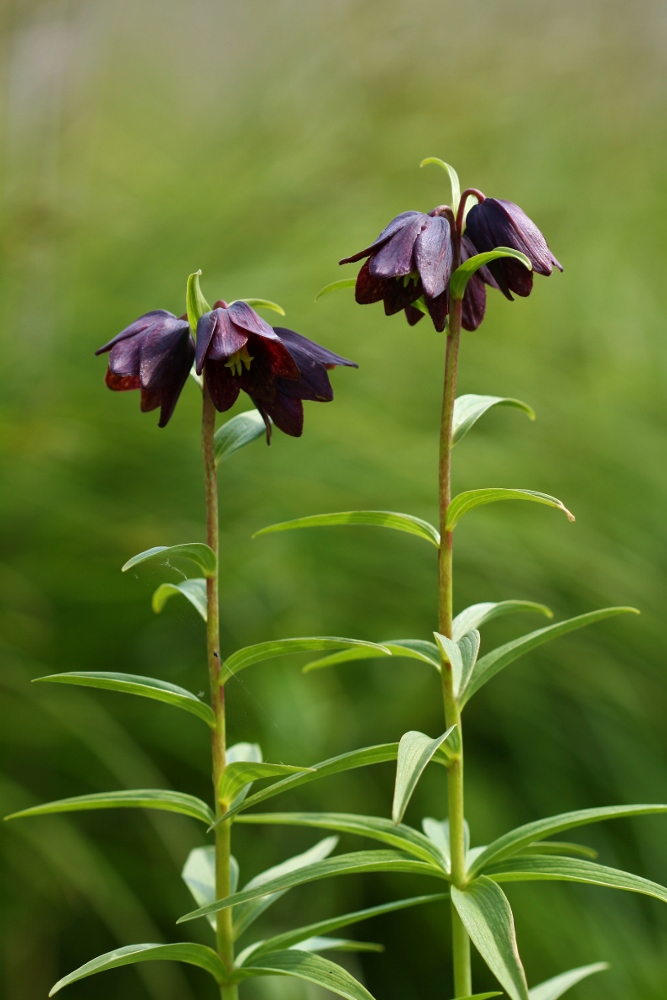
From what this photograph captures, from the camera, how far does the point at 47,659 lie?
5.32 feet

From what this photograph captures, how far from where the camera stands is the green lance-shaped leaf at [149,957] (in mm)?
493

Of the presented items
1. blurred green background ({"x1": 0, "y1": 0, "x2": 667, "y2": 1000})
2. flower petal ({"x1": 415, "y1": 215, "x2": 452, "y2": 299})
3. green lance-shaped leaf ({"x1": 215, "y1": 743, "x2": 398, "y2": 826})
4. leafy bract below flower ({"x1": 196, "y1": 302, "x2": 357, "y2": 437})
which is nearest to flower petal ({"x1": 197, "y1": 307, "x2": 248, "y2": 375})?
leafy bract below flower ({"x1": 196, "y1": 302, "x2": 357, "y2": 437})

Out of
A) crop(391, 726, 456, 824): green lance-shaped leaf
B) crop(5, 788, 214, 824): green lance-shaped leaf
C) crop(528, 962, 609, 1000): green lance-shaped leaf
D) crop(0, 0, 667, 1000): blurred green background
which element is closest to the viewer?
crop(391, 726, 456, 824): green lance-shaped leaf

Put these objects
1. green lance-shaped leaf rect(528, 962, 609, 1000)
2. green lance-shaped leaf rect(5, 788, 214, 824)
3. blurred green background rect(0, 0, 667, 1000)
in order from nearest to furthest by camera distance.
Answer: green lance-shaped leaf rect(5, 788, 214, 824), green lance-shaped leaf rect(528, 962, 609, 1000), blurred green background rect(0, 0, 667, 1000)

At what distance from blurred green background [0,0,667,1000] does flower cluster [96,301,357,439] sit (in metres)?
0.73

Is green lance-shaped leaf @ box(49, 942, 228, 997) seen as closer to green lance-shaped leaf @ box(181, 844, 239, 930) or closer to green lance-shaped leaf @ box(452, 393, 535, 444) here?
green lance-shaped leaf @ box(181, 844, 239, 930)

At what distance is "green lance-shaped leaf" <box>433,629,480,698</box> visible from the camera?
0.51 m

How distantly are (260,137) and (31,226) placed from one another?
82 centimetres

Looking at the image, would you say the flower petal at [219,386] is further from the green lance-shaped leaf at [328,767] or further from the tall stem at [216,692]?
the green lance-shaped leaf at [328,767]

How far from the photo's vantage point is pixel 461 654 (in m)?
0.56

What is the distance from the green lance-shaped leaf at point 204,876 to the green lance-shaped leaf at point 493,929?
165 millimetres

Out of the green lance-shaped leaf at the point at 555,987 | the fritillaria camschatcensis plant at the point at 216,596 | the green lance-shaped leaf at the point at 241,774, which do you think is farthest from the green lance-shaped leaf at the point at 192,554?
the green lance-shaped leaf at the point at 555,987

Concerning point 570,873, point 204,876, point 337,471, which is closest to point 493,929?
point 570,873

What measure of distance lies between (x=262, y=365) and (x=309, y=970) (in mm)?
345
